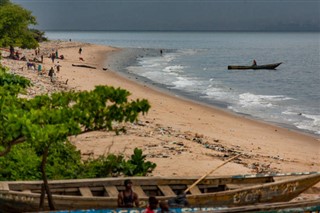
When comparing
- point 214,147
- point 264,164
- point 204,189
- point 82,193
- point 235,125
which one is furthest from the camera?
point 235,125

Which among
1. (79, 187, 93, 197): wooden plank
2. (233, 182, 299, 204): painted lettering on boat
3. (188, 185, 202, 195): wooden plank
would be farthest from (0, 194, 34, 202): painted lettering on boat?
(233, 182, 299, 204): painted lettering on boat

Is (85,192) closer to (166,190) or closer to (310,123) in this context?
(166,190)

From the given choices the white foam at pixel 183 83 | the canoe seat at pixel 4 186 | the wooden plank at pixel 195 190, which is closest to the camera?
the canoe seat at pixel 4 186

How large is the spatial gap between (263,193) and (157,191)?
9.06ft

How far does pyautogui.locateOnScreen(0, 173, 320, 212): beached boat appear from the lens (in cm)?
1075

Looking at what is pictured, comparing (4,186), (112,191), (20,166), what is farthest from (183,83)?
(4,186)

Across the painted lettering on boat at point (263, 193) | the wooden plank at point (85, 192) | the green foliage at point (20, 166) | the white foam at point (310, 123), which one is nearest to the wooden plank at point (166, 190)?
the painted lettering on boat at point (263, 193)

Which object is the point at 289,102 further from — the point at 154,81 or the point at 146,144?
the point at 146,144

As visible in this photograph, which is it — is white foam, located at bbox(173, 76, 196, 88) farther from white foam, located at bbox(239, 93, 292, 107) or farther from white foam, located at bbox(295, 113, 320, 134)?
white foam, located at bbox(295, 113, 320, 134)

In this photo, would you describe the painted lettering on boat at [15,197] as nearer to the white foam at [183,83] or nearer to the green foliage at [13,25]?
the white foam at [183,83]

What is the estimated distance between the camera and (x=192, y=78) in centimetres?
5884

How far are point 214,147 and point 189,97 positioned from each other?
20.1m

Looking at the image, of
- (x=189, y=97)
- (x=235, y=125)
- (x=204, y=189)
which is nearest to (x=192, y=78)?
(x=189, y=97)

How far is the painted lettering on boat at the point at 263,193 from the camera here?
11.9 meters
